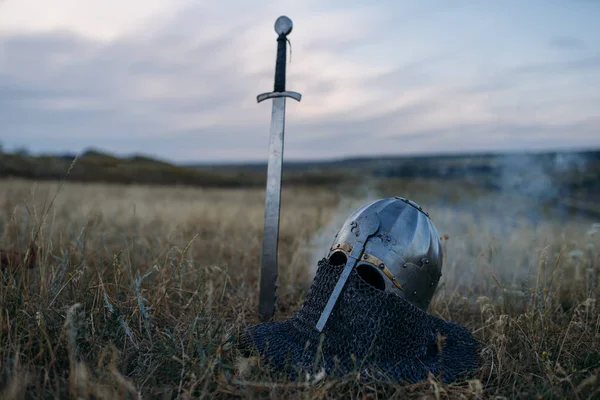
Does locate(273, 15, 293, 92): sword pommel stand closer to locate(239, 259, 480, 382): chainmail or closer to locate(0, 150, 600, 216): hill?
locate(239, 259, 480, 382): chainmail

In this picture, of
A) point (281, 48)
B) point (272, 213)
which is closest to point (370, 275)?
point (272, 213)

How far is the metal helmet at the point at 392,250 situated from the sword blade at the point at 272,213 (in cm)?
81

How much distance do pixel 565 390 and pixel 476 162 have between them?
36.1m

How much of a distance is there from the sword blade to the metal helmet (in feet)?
2.65

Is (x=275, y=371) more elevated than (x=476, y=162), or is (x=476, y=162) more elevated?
(x=476, y=162)

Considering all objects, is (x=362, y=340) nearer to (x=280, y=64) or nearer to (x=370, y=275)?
(x=370, y=275)

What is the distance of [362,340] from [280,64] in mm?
2579

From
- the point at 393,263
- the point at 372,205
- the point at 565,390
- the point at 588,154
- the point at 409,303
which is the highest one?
the point at 588,154

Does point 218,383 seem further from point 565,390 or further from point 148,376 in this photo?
point 565,390

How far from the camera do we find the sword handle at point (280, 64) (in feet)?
13.9

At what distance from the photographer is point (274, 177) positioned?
14.0ft

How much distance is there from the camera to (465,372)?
3.20 m

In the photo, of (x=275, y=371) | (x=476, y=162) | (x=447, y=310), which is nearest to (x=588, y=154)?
(x=476, y=162)

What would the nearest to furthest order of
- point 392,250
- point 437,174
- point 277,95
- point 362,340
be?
point 362,340 → point 392,250 → point 277,95 → point 437,174
